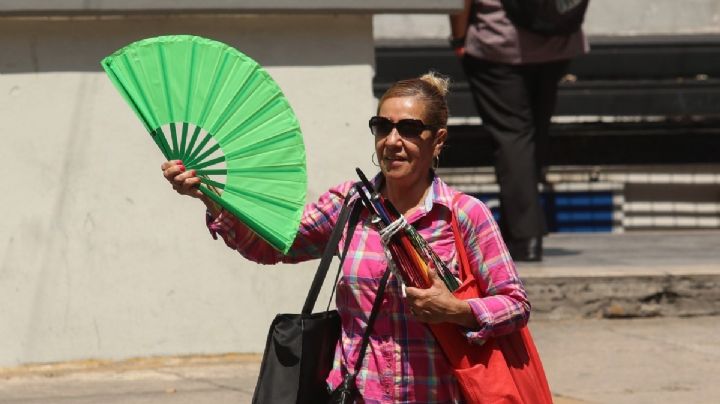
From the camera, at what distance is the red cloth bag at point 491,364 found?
3.77 m

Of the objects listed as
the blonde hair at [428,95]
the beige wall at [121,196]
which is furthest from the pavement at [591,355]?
the blonde hair at [428,95]

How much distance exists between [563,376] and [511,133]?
1.82m

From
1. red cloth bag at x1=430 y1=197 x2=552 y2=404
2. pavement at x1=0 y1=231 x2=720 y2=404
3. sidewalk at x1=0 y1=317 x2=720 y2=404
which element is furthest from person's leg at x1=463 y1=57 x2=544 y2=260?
red cloth bag at x1=430 y1=197 x2=552 y2=404

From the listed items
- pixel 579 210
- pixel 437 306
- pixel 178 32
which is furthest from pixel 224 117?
pixel 579 210

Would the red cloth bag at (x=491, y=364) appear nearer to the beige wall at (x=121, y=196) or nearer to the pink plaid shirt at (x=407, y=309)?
the pink plaid shirt at (x=407, y=309)

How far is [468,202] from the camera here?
396 cm

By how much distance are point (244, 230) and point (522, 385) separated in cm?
84

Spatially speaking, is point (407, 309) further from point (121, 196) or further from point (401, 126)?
point (121, 196)

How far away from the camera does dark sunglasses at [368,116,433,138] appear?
3.93 meters

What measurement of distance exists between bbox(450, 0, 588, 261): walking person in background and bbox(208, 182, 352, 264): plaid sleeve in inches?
158

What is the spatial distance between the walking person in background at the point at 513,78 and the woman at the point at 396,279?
13.2 feet

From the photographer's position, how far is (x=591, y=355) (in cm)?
709

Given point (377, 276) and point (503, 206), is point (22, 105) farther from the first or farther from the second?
point (377, 276)

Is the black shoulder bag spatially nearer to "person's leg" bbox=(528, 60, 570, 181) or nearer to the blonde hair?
the blonde hair
